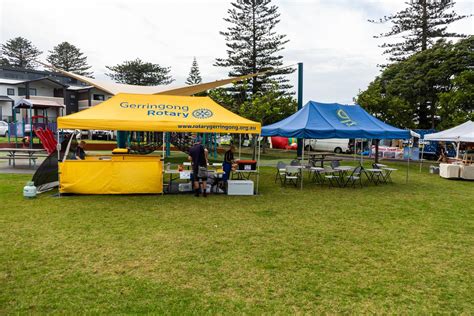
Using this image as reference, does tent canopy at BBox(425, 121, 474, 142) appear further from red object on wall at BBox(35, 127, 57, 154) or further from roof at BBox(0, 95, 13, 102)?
roof at BBox(0, 95, 13, 102)

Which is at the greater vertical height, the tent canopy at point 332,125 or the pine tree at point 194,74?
the pine tree at point 194,74

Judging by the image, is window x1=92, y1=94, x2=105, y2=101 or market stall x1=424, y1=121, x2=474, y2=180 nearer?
market stall x1=424, y1=121, x2=474, y2=180

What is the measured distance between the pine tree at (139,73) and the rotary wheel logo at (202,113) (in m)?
44.4

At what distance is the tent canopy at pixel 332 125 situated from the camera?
10.4 metres

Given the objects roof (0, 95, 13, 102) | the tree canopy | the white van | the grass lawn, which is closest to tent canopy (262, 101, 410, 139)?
the grass lawn

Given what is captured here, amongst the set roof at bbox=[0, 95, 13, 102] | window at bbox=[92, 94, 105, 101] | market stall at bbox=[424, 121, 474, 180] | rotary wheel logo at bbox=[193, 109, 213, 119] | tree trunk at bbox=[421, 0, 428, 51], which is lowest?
market stall at bbox=[424, 121, 474, 180]

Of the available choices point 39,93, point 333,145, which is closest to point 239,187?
point 333,145

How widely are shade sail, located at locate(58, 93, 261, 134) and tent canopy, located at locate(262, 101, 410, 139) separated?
1820mm

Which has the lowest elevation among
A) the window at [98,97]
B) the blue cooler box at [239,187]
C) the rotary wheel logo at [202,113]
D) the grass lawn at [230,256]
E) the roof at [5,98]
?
the grass lawn at [230,256]

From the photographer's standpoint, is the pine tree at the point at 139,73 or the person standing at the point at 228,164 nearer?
the person standing at the point at 228,164

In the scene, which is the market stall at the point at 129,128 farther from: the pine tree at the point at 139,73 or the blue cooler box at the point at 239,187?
the pine tree at the point at 139,73

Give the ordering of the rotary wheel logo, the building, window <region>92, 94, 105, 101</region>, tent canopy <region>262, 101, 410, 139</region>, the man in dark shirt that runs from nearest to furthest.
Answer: the man in dark shirt
the rotary wheel logo
tent canopy <region>262, 101, 410, 139</region>
the building
window <region>92, 94, 105, 101</region>

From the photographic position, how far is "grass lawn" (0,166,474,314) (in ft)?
12.1

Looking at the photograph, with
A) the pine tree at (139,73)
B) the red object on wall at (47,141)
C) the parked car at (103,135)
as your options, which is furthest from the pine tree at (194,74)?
the red object on wall at (47,141)
